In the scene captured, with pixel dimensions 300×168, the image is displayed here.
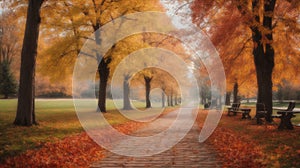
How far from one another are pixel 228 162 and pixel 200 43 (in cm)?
1487

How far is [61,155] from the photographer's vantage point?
7199 millimetres

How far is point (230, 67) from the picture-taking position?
20234 millimetres

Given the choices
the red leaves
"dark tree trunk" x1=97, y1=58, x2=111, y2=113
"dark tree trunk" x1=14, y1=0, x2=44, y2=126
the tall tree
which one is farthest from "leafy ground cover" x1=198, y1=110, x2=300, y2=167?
the tall tree

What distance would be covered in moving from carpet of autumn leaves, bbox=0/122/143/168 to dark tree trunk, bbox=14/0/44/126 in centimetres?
330

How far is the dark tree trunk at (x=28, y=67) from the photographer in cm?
1139

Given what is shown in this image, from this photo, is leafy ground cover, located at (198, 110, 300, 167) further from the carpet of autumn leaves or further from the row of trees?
the row of trees

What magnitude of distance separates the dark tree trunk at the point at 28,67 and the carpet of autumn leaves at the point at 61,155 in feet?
10.8

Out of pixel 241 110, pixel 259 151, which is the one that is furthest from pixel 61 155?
pixel 241 110

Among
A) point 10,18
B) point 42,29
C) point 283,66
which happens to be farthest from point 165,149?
point 283,66

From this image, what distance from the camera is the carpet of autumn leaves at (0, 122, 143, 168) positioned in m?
6.35

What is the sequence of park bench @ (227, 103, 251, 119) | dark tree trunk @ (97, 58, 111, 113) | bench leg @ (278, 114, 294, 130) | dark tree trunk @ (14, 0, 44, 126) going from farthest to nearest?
dark tree trunk @ (97, 58, 111, 113) < park bench @ (227, 103, 251, 119) < bench leg @ (278, 114, 294, 130) < dark tree trunk @ (14, 0, 44, 126)

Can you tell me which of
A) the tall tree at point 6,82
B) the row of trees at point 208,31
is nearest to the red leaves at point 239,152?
the row of trees at point 208,31

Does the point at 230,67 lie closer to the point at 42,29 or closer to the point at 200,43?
the point at 200,43

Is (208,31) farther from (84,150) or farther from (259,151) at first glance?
(84,150)
